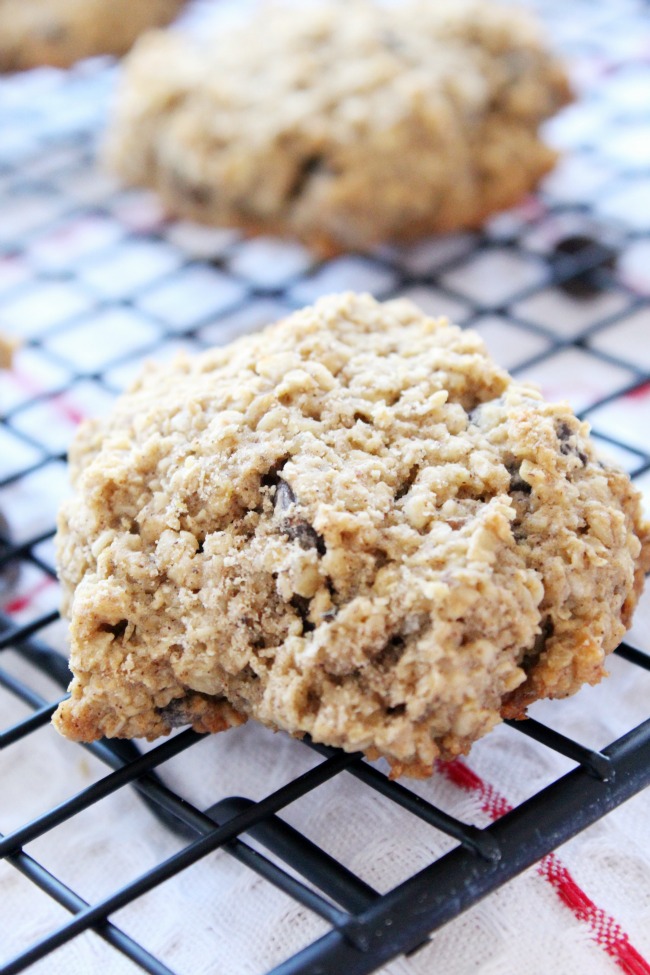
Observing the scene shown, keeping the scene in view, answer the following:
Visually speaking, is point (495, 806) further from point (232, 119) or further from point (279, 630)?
point (232, 119)

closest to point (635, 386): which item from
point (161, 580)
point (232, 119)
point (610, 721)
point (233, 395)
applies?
point (610, 721)

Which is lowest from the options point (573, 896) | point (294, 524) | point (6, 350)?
point (573, 896)

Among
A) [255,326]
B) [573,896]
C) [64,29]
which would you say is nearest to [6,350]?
[255,326]

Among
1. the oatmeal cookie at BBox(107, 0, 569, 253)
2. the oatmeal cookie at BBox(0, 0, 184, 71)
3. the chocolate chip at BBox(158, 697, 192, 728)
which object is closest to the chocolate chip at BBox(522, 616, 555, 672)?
the chocolate chip at BBox(158, 697, 192, 728)

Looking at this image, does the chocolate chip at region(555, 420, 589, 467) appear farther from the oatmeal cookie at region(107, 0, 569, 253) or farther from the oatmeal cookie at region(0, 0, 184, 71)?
the oatmeal cookie at region(0, 0, 184, 71)

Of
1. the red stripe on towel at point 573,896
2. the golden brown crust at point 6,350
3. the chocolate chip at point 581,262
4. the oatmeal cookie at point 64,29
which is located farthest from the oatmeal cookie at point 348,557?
the oatmeal cookie at point 64,29

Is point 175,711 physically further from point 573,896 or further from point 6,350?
point 6,350

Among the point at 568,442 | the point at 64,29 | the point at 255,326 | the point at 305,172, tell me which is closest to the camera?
the point at 568,442
